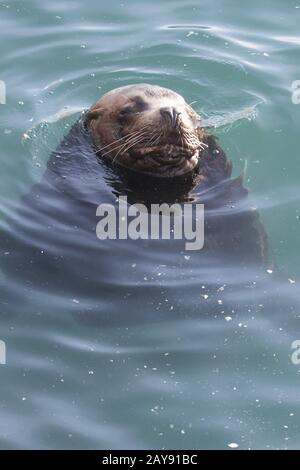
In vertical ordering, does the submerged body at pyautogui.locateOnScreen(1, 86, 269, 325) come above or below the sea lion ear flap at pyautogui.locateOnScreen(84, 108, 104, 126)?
below

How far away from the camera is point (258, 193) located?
31.8 ft

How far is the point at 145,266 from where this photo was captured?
859cm

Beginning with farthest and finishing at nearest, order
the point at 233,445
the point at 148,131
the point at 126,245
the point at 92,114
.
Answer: the point at 92,114, the point at 148,131, the point at 126,245, the point at 233,445

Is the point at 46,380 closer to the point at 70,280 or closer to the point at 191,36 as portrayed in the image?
the point at 70,280

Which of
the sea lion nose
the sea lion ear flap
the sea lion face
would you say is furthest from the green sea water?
the sea lion nose

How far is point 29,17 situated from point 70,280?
4.71 metres

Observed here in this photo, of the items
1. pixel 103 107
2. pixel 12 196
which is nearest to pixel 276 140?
pixel 103 107

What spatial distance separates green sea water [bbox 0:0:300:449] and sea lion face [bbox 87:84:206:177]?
65cm

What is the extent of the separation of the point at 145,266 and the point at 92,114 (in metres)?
1.90

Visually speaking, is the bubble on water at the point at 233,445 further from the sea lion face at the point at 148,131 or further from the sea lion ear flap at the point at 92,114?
the sea lion ear flap at the point at 92,114

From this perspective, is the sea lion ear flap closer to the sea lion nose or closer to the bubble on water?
the sea lion nose

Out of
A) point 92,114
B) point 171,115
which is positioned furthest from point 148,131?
point 92,114

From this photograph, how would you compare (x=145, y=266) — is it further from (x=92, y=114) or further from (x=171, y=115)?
(x=92, y=114)

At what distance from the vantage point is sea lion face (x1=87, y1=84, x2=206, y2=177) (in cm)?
902
